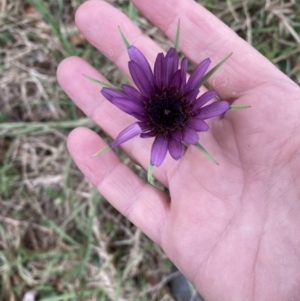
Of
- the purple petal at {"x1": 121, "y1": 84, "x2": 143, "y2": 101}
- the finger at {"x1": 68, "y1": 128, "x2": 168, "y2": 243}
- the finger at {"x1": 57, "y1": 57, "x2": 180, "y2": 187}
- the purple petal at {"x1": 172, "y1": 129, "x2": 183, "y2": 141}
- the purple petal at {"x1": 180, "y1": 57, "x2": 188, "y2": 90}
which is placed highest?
the purple petal at {"x1": 180, "y1": 57, "x2": 188, "y2": 90}

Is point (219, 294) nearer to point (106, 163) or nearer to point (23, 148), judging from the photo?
point (106, 163)

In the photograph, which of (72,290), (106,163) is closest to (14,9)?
(106,163)

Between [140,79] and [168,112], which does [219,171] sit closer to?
[168,112]

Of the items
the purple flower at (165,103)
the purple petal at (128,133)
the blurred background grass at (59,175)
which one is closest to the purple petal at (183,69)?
the purple flower at (165,103)

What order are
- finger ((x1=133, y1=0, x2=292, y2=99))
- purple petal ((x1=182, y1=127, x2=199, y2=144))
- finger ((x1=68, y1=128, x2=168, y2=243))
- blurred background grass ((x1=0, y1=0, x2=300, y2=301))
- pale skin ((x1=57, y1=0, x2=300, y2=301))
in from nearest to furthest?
purple petal ((x1=182, y1=127, x2=199, y2=144))
pale skin ((x1=57, y1=0, x2=300, y2=301))
finger ((x1=133, y1=0, x2=292, y2=99))
finger ((x1=68, y1=128, x2=168, y2=243))
blurred background grass ((x1=0, y1=0, x2=300, y2=301))

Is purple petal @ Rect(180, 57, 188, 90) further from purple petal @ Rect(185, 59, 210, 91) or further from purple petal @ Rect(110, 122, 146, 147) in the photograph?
purple petal @ Rect(110, 122, 146, 147)

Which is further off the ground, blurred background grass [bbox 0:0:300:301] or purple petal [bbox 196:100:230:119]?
purple petal [bbox 196:100:230:119]

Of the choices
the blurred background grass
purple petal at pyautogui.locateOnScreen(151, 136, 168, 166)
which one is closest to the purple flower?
purple petal at pyautogui.locateOnScreen(151, 136, 168, 166)
